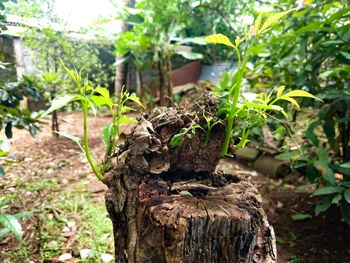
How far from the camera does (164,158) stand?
0.72 meters

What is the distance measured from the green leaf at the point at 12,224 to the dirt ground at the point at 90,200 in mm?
333

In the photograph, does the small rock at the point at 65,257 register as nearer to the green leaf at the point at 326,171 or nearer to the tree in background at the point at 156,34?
the green leaf at the point at 326,171

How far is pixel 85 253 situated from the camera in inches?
43.8

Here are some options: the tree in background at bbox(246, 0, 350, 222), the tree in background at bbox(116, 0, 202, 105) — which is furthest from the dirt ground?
the tree in background at bbox(116, 0, 202, 105)

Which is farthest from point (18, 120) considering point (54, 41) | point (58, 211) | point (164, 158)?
point (54, 41)

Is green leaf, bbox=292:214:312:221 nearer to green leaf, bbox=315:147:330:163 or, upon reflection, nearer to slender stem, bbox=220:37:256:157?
green leaf, bbox=315:147:330:163

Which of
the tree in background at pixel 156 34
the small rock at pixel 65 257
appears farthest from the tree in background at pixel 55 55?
the small rock at pixel 65 257

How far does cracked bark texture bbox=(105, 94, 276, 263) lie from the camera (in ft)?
1.96

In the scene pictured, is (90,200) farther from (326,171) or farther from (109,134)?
(326,171)

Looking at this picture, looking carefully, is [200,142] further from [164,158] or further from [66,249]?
[66,249]

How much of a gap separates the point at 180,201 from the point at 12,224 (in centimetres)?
49

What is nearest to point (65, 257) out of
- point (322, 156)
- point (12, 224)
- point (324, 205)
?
point (12, 224)

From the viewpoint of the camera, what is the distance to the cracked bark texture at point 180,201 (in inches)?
23.5

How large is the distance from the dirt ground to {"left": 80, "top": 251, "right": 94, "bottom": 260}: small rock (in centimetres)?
3
